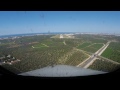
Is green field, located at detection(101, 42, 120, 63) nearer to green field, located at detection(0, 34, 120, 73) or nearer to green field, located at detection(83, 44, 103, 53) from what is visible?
green field, located at detection(0, 34, 120, 73)

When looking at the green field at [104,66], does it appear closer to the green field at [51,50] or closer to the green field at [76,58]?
the green field at [51,50]

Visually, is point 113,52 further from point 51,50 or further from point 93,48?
point 51,50

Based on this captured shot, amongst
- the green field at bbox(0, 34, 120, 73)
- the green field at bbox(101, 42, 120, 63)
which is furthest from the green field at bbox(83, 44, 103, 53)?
the green field at bbox(101, 42, 120, 63)

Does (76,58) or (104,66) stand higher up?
(76,58)

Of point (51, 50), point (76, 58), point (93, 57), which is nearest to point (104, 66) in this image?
point (93, 57)

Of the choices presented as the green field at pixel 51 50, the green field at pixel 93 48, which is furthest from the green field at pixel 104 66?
the green field at pixel 93 48

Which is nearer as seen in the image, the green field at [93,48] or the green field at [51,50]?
the green field at [51,50]

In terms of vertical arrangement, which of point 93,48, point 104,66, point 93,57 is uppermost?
point 93,48

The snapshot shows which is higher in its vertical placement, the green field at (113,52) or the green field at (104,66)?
the green field at (113,52)
